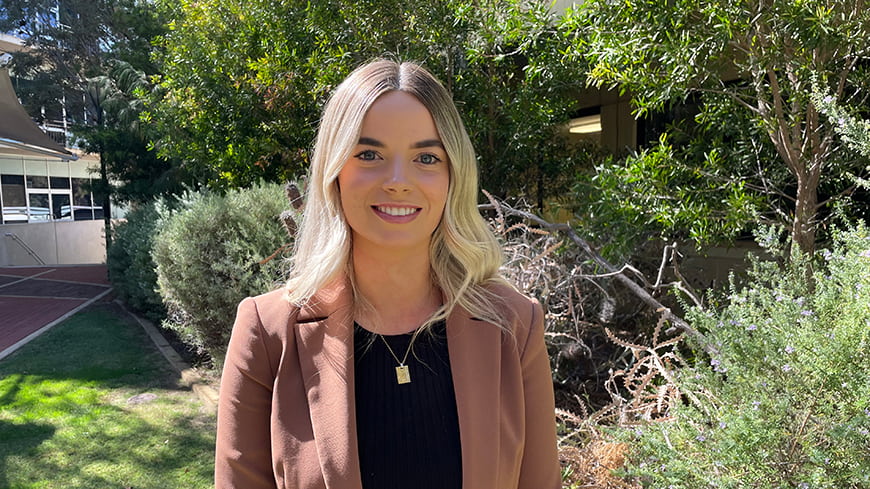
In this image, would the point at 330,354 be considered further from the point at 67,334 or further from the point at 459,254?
the point at 67,334

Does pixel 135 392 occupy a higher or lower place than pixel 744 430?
lower

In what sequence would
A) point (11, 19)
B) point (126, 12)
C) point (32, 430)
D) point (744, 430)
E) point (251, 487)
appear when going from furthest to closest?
point (11, 19) < point (126, 12) < point (32, 430) < point (744, 430) < point (251, 487)

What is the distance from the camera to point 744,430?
1998 millimetres

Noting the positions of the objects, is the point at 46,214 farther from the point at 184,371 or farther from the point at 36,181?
the point at 184,371

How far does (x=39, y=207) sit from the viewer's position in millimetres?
24141

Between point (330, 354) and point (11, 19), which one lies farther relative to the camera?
point (11, 19)

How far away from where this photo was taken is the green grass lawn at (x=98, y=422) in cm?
468

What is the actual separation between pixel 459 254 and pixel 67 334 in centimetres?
963

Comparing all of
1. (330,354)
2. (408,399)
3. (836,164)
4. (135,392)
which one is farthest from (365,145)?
(135,392)

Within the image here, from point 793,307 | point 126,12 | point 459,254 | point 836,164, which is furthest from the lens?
point 126,12

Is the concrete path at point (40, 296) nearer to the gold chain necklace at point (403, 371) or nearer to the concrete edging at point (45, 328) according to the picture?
the concrete edging at point (45, 328)

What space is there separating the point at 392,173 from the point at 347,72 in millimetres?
4478

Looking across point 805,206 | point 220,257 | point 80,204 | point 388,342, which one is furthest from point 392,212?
point 80,204

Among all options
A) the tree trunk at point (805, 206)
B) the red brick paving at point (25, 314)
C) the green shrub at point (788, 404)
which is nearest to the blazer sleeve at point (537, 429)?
the green shrub at point (788, 404)
